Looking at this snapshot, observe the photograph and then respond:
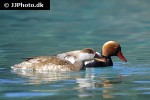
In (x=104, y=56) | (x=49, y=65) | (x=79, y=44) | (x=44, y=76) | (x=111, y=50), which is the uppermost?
(x=79, y=44)

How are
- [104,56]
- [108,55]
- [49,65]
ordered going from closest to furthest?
1. [49,65]
2. [104,56]
3. [108,55]

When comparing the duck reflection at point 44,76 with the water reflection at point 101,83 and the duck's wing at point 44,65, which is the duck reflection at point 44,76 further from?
the duck's wing at point 44,65

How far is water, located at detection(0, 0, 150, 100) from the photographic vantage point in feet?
45.2

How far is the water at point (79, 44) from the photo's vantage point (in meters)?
13.8

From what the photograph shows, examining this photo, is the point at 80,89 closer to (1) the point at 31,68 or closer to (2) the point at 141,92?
(2) the point at 141,92

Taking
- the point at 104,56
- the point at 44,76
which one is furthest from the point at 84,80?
the point at 104,56

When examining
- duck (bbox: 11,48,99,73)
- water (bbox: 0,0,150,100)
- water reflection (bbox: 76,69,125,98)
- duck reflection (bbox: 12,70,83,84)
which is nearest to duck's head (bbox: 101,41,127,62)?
water (bbox: 0,0,150,100)

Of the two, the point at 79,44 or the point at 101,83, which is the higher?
the point at 79,44

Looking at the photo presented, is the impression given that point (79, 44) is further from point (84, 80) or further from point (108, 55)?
point (84, 80)

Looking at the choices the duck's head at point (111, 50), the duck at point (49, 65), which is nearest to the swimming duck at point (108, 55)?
the duck's head at point (111, 50)

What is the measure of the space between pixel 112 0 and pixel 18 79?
31.7 meters

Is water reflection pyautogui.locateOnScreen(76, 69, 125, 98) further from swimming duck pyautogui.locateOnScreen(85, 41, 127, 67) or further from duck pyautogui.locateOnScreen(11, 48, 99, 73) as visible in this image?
swimming duck pyautogui.locateOnScreen(85, 41, 127, 67)

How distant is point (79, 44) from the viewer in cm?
2603

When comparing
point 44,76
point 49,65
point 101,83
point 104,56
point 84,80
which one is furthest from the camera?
point 104,56
